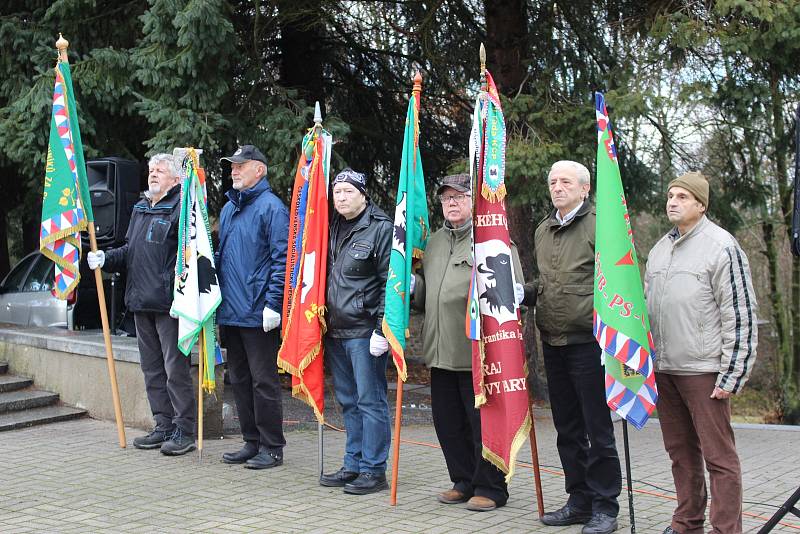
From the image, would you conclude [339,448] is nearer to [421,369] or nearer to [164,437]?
[164,437]

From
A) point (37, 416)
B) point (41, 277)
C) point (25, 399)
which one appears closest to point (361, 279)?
point (37, 416)

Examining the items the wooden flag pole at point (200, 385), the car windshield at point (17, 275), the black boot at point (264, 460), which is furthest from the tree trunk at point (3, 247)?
the black boot at point (264, 460)

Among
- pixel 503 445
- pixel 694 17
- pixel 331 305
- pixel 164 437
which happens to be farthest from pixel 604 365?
pixel 694 17

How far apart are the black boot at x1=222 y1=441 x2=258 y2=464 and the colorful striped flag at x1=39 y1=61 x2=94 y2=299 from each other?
6.01 feet

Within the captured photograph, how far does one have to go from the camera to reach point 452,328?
5637mm

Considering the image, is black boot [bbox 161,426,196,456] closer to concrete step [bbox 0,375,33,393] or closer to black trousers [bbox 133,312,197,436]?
black trousers [bbox 133,312,197,436]

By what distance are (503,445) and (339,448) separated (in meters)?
2.55

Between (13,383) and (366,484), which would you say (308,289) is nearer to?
(366,484)

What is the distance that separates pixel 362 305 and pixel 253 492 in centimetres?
131

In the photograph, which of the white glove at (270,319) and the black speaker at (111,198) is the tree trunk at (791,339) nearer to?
the black speaker at (111,198)

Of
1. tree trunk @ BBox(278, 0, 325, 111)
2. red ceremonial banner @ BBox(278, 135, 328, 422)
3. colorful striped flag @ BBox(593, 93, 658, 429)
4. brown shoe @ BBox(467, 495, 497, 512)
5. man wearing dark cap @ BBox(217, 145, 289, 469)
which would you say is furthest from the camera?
tree trunk @ BBox(278, 0, 325, 111)

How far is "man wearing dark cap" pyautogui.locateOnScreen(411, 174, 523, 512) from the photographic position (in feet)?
18.5

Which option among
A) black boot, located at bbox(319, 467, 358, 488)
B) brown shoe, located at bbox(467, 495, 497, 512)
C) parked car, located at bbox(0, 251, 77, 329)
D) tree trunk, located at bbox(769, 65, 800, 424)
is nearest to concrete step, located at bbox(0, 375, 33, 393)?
parked car, located at bbox(0, 251, 77, 329)

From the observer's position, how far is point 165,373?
7.32 metres
